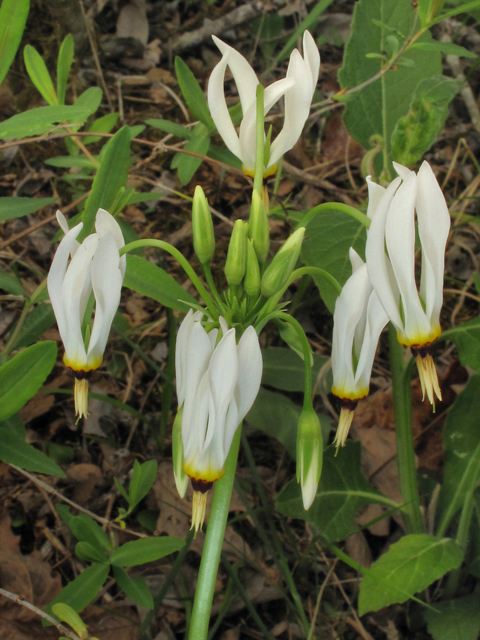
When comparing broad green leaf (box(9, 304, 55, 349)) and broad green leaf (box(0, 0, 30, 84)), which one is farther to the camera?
broad green leaf (box(9, 304, 55, 349))

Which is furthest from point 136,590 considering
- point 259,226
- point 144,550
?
point 259,226

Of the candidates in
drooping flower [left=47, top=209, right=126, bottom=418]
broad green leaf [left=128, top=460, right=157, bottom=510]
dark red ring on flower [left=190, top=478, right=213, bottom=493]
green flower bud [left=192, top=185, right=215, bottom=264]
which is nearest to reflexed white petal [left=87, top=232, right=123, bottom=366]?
drooping flower [left=47, top=209, right=126, bottom=418]

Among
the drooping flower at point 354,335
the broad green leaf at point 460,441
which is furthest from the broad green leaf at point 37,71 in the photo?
the broad green leaf at point 460,441

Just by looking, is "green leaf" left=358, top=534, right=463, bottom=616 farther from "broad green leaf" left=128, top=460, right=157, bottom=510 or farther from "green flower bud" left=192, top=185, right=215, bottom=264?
"green flower bud" left=192, top=185, right=215, bottom=264

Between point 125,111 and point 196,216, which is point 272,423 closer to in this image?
point 196,216

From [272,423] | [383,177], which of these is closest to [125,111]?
[383,177]

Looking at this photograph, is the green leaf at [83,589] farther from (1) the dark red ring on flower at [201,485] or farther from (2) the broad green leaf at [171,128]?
(2) the broad green leaf at [171,128]
